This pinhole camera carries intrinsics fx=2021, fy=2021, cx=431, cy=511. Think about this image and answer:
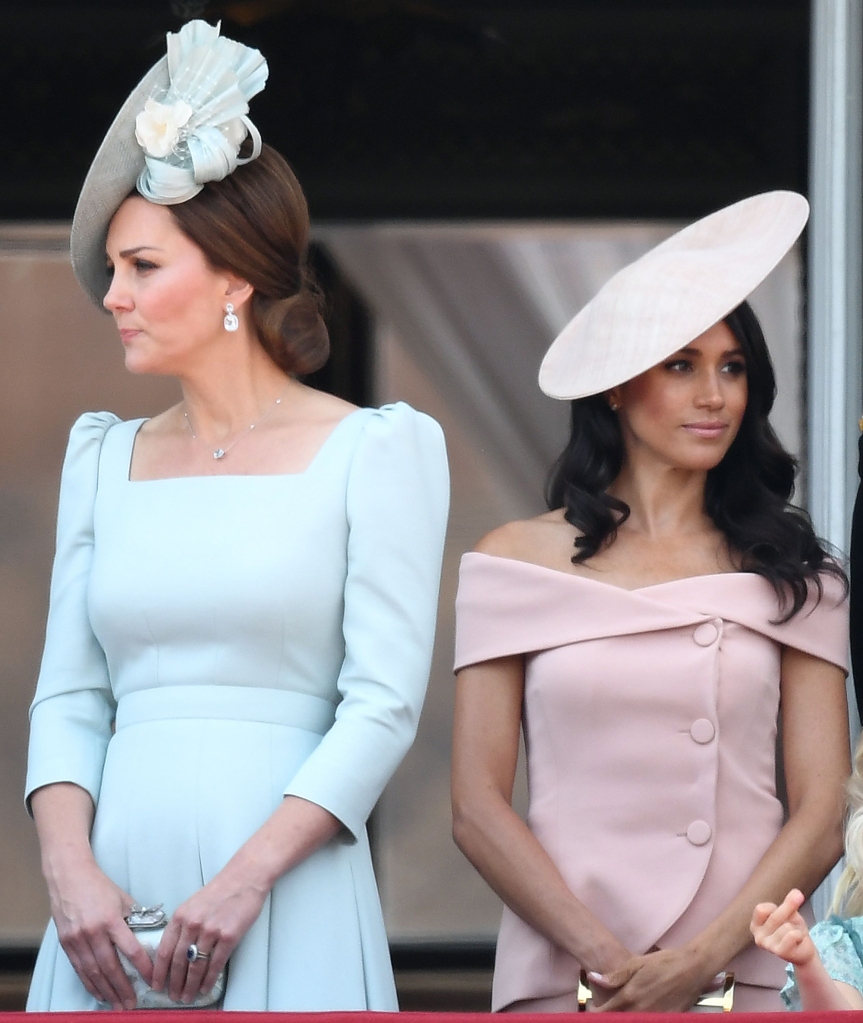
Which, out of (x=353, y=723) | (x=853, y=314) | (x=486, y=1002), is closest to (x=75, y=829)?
(x=353, y=723)

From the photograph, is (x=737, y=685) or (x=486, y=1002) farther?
(x=486, y=1002)

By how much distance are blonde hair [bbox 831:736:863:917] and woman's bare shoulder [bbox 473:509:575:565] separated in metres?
0.53

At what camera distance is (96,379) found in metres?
6.33

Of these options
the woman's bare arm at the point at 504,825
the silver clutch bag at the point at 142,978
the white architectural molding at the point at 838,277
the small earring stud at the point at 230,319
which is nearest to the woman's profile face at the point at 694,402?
the woman's bare arm at the point at 504,825

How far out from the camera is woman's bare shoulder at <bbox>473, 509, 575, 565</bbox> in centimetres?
282

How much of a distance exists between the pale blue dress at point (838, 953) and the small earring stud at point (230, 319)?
3.36 feet

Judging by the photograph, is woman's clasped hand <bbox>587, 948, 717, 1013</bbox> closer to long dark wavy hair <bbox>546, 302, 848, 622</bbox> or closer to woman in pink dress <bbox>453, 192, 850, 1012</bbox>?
woman in pink dress <bbox>453, 192, 850, 1012</bbox>

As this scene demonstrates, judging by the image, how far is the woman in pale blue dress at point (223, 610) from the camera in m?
2.35

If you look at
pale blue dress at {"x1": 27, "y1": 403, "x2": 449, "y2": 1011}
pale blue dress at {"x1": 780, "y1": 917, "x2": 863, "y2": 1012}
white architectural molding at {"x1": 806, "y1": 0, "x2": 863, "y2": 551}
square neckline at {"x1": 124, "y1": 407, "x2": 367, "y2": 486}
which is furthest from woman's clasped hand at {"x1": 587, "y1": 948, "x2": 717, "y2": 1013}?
white architectural molding at {"x1": 806, "y1": 0, "x2": 863, "y2": 551}

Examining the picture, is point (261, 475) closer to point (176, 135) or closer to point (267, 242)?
point (267, 242)

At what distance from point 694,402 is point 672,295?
156 millimetres

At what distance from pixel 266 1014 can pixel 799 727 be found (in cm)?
106

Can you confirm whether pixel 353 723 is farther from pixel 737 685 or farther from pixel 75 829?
pixel 737 685

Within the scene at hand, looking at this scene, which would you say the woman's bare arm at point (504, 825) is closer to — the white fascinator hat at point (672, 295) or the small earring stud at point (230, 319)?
the white fascinator hat at point (672, 295)
